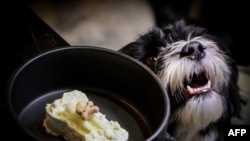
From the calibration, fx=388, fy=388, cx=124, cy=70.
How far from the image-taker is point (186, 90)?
0.86 metres

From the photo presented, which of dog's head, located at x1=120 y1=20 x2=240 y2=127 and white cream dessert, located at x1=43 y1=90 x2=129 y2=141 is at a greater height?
dog's head, located at x1=120 y1=20 x2=240 y2=127

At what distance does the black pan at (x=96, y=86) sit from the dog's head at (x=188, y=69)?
151 mm

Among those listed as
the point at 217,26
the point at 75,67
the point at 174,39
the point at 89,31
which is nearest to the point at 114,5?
the point at 89,31

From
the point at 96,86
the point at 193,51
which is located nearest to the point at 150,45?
the point at 193,51

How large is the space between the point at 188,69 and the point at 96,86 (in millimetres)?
219

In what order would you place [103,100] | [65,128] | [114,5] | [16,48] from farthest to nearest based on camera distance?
[114,5]
[16,48]
[103,100]
[65,128]

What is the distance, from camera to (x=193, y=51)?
856 millimetres

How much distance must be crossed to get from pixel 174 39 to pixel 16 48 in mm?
359

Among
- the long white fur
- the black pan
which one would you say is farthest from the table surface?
the long white fur

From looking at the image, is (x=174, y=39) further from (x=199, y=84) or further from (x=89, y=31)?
(x=89, y=31)

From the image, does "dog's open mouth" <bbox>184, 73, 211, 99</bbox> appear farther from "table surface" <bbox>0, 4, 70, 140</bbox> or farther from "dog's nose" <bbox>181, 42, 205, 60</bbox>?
"table surface" <bbox>0, 4, 70, 140</bbox>

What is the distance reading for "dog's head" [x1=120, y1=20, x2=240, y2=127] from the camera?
0.85 metres

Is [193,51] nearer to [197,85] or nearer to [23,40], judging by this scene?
[197,85]

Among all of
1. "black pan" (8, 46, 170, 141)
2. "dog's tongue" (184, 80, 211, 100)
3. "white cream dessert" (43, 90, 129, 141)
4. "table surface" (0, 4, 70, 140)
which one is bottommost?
"white cream dessert" (43, 90, 129, 141)
